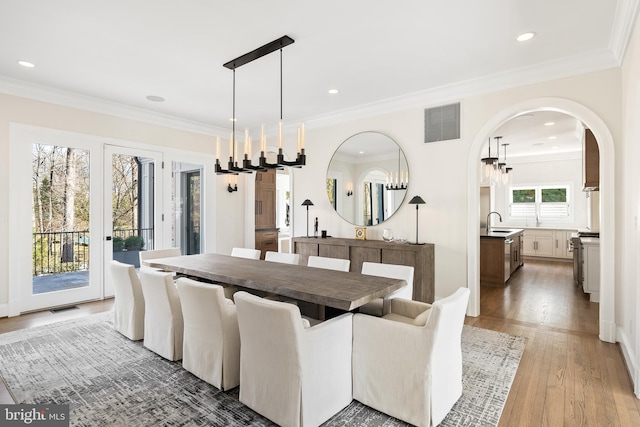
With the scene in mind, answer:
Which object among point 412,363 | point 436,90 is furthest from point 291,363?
point 436,90

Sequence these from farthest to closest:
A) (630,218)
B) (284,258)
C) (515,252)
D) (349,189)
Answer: (515,252) → (349,189) → (284,258) → (630,218)

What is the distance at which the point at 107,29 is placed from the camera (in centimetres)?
280

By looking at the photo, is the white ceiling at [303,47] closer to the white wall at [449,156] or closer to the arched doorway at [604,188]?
the white wall at [449,156]

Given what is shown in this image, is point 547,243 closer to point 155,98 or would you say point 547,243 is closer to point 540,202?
point 540,202

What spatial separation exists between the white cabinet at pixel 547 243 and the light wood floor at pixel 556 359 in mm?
3744

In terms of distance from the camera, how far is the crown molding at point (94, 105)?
3996 millimetres

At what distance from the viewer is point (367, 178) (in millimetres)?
5062

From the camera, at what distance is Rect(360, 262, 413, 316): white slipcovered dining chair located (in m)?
2.53

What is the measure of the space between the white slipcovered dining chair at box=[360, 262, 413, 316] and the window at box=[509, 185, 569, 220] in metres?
8.09

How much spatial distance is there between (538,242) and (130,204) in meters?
9.42

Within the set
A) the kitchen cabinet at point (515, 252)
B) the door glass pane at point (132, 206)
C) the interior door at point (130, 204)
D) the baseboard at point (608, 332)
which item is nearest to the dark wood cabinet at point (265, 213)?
the interior door at point (130, 204)

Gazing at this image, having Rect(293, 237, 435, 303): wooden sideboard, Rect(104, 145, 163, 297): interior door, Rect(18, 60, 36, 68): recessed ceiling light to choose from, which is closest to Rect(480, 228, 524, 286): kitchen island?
Rect(293, 237, 435, 303): wooden sideboard

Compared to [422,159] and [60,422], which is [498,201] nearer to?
[422,159]

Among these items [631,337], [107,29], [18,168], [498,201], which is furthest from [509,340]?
[498,201]
